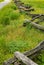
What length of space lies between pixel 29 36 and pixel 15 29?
184 cm

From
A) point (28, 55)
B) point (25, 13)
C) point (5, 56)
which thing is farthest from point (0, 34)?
point (25, 13)

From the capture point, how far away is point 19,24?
14.4 meters

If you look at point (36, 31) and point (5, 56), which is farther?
point (36, 31)

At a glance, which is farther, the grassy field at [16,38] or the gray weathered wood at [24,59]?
the grassy field at [16,38]

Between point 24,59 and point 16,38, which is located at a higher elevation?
point 24,59

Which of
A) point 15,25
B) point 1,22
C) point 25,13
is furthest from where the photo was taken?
point 25,13

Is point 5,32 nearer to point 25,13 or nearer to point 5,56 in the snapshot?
point 5,56

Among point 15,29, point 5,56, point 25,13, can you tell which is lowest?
point 25,13

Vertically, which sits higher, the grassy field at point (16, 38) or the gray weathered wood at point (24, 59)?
the gray weathered wood at point (24, 59)

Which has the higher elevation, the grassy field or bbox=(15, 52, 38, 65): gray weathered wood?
bbox=(15, 52, 38, 65): gray weathered wood

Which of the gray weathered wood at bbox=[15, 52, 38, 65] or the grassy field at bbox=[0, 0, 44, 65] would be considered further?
the grassy field at bbox=[0, 0, 44, 65]

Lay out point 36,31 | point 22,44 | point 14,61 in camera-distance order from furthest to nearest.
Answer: point 36,31 < point 22,44 < point 14,61

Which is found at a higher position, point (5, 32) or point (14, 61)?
point (14, 61)

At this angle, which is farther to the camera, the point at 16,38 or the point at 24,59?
the point at 16,38
